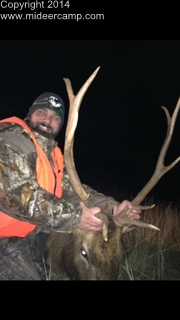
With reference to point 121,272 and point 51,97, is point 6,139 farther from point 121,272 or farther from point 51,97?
point 121,272

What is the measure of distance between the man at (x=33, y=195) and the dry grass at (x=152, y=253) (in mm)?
889

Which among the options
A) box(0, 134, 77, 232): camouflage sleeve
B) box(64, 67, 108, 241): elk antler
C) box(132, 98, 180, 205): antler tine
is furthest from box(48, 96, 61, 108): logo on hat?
box(132, 98, 180, 205): antler tine

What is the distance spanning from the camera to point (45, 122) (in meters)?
3.45

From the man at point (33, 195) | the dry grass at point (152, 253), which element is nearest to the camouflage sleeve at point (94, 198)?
the man at point (33, 195)

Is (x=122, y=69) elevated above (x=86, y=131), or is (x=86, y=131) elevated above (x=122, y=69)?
(x=122, y=69)

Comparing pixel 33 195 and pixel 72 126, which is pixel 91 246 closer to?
pixel 33 195

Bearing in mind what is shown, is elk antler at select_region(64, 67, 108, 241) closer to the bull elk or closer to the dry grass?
the bull elk

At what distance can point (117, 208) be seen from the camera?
3186mm

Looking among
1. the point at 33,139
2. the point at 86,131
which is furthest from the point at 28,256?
the point at 86,131

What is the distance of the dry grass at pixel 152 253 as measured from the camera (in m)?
4.06

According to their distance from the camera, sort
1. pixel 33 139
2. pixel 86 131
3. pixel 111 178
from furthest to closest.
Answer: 1. pixel 86 131
2. pixel 111 178
3. pixel 33 139

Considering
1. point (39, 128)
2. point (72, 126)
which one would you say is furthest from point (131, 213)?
A: point (39, 128)

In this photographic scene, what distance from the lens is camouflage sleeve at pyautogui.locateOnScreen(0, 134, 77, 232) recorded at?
2803 millimetres

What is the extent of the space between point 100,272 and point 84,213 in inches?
18.2
